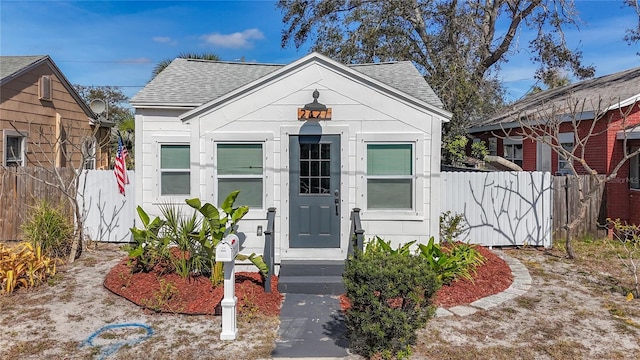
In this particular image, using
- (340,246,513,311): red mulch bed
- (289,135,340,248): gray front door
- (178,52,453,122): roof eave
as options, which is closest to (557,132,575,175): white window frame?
(340,246,513,311): red mulch bed

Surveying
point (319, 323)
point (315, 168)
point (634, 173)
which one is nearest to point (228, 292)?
point (319, 323)

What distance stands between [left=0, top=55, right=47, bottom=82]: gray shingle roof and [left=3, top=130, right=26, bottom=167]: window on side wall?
1550mm

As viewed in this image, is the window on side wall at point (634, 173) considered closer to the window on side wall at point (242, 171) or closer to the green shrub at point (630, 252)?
the green shrub at point (630, 252)

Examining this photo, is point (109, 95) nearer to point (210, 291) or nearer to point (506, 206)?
point (210, 291)

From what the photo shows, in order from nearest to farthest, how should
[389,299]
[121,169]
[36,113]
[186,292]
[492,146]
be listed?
1. [389,299]
2. [186,292]
3. [121,169]
4. [36,113]
5. [492,146]

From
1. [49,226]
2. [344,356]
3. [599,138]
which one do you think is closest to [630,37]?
[599,138]

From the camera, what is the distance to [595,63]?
62.5 ft

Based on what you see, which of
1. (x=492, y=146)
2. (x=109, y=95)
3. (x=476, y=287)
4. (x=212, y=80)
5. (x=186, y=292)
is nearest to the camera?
(x=186, y=292)

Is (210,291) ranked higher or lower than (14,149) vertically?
lower

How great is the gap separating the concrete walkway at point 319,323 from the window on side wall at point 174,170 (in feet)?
15.0

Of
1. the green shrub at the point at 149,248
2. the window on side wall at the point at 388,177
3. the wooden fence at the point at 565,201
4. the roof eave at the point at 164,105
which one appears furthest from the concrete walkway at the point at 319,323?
the roof eave at the point at 164,105

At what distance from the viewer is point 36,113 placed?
1238cm

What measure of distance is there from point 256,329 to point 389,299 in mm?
1909

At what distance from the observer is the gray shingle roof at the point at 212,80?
30.2ft
